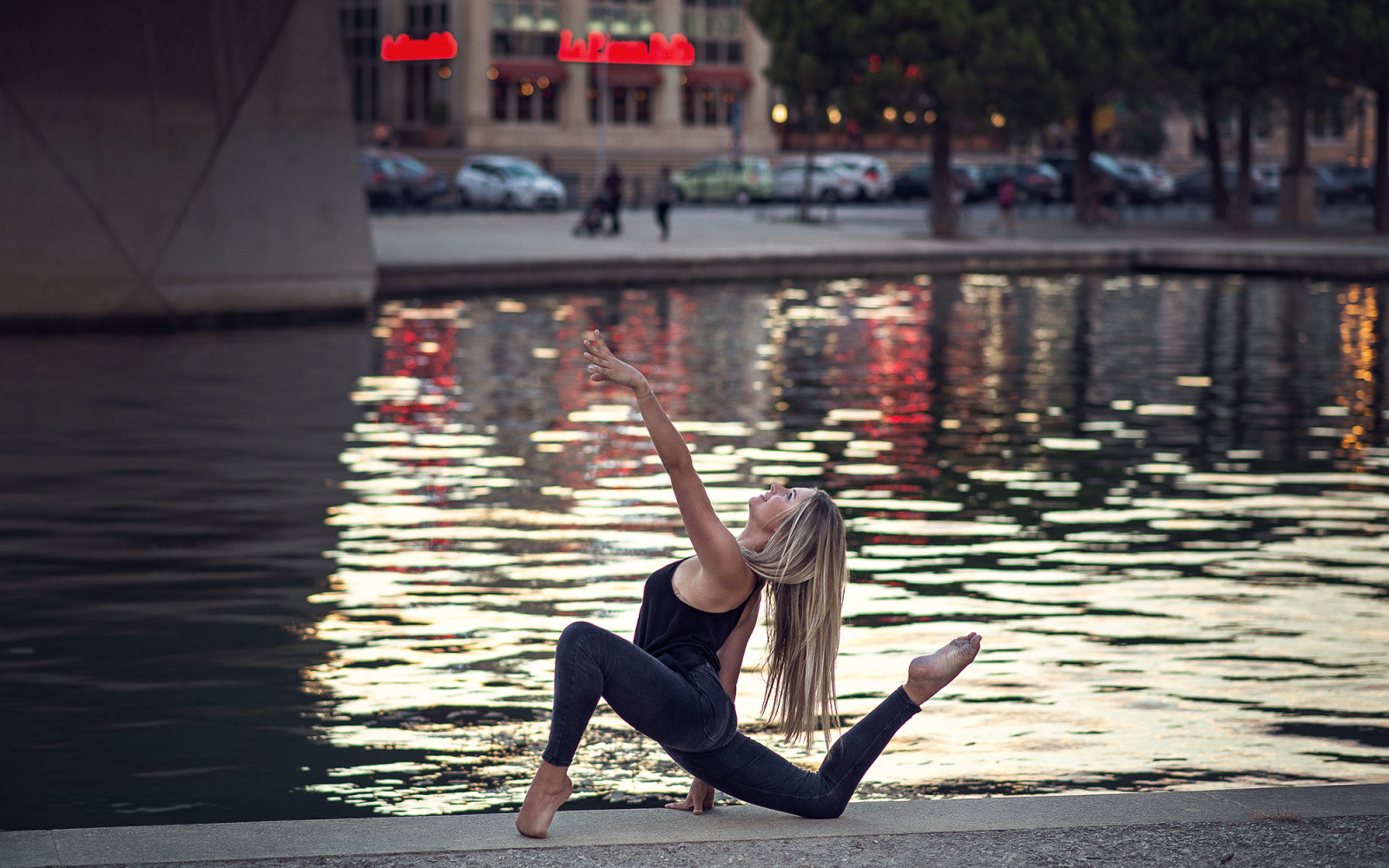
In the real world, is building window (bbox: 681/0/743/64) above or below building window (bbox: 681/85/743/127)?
above

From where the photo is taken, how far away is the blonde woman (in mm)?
4949

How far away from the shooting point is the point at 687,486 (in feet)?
16.1

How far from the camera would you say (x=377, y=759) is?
6.77 meters

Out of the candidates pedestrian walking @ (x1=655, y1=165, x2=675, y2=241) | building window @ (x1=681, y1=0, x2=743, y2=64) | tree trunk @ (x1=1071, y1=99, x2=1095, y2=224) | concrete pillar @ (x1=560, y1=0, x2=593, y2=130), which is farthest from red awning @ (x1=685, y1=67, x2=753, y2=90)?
pedestrian walking @ (x1=655, y1=165, x2=675, y2=241)

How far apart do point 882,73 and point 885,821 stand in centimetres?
3860

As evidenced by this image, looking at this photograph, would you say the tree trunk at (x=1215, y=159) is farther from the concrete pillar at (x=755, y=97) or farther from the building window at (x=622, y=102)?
the concrete pillar at (x=755, y=97)

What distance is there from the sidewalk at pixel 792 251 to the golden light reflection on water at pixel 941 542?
8.29 m

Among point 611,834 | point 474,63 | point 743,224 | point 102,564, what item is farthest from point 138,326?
point 474,63

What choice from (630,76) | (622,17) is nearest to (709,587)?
(630,76)

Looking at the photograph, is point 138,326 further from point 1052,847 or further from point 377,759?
point 1052,847

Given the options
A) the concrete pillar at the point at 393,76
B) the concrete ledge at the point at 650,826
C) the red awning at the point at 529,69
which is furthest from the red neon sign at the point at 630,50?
the concrete ledge at the point at 650,826

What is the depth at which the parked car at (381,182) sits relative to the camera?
51.0m

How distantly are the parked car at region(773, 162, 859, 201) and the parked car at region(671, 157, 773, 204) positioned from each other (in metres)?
0.48

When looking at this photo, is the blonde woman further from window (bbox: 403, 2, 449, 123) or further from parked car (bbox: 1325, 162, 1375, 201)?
window (bbox: 403, 2, 449, 123)
